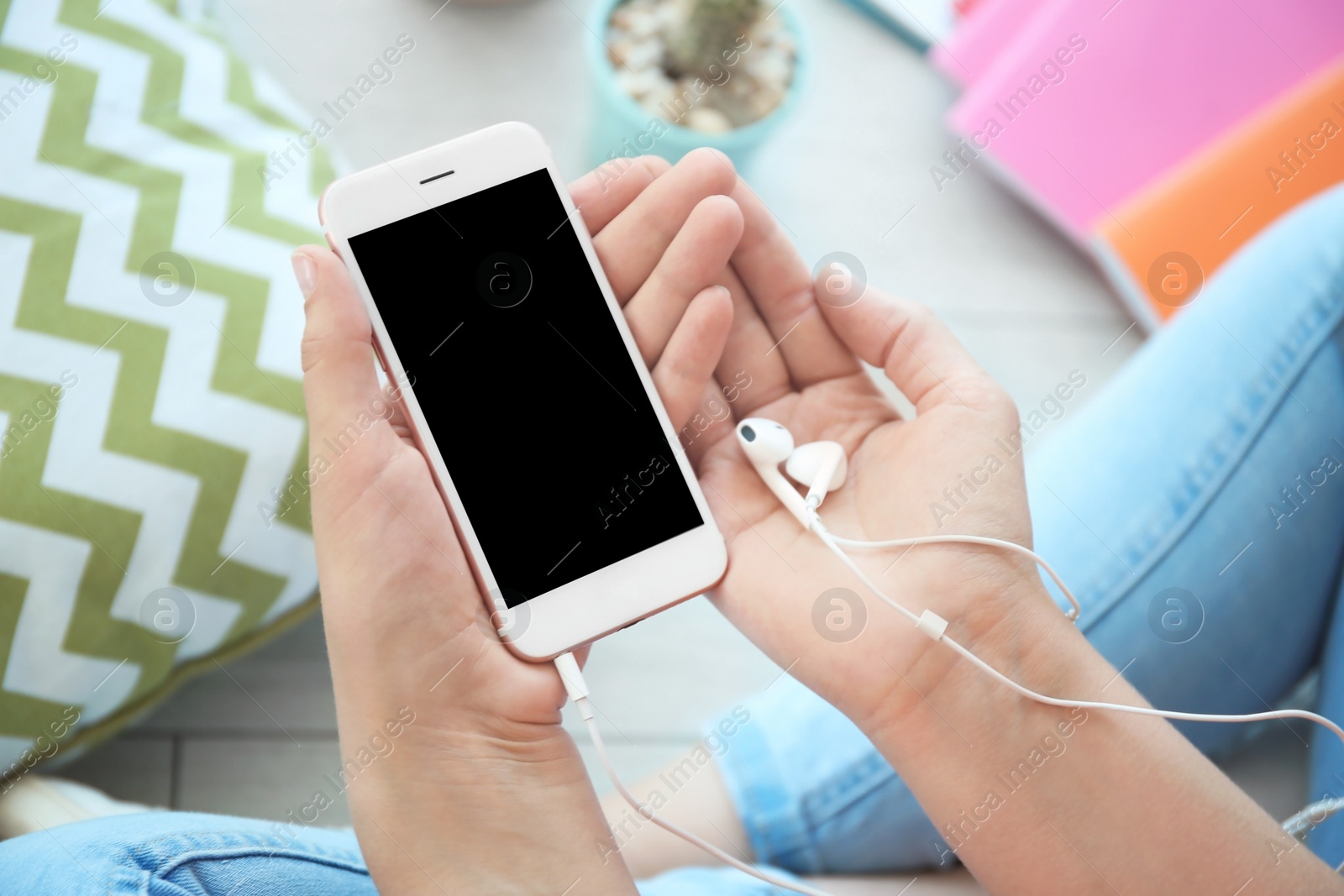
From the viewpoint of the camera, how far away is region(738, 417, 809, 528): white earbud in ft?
2.25

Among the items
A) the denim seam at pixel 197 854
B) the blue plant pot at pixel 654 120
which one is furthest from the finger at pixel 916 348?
the denim seam at pixel 197 854

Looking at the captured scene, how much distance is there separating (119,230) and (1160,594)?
1000 mm

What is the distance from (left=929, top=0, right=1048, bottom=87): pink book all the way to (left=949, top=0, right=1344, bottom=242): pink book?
0.10 ft

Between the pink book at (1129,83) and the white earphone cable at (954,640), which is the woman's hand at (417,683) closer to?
the white earphone cable at (954,640)

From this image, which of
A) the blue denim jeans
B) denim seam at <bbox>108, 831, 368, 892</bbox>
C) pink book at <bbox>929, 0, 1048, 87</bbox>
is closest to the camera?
denim seam at <bbox>108, 831, 368, 892</bbox>

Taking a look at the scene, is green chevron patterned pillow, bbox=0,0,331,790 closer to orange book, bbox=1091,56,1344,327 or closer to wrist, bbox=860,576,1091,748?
wrist, bbox=860,576,1091,748

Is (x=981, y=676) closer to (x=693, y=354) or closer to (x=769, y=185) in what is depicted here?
(x=693, y=354)

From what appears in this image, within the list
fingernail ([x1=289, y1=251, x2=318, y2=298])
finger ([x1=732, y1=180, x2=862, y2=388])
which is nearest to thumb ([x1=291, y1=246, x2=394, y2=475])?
fingernail ([x1=289, y1=251, x2=318, y2=298])

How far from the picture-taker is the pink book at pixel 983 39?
3.93 ft

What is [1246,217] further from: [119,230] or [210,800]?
[210,800]

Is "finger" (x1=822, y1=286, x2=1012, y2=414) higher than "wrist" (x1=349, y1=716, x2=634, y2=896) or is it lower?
higher

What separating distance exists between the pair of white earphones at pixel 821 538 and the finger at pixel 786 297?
73 mm

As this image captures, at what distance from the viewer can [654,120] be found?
0.97 metres

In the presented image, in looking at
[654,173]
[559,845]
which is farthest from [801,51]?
[559,845]
